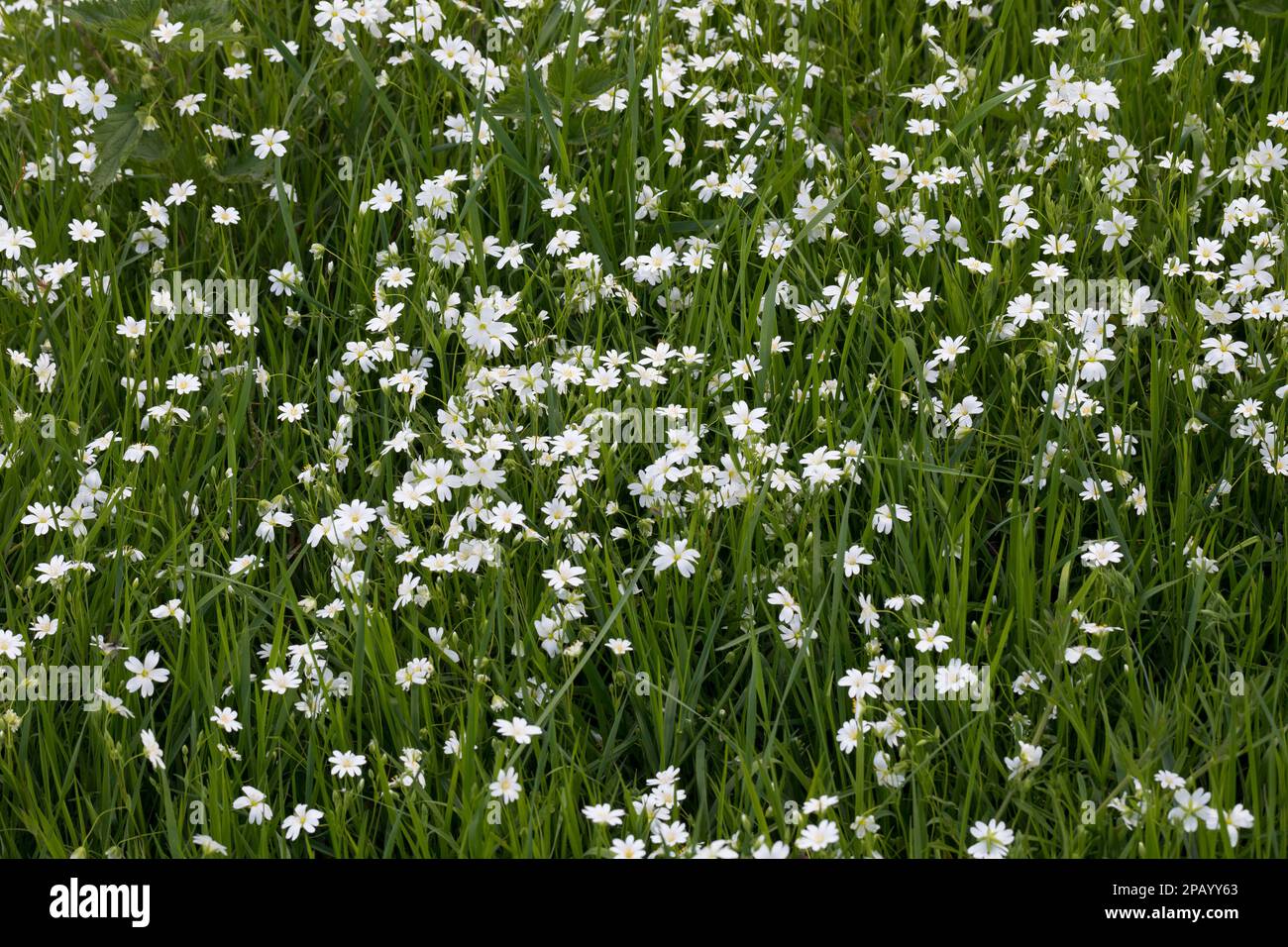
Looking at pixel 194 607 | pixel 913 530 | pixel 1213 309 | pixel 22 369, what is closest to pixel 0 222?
pixel 22 369

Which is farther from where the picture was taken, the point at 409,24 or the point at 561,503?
the point at 409,24

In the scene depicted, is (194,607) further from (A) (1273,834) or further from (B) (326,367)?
(A) (1273,834)

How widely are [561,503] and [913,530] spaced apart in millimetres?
993

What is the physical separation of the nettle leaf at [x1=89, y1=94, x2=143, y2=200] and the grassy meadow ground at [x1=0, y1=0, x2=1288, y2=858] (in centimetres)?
2

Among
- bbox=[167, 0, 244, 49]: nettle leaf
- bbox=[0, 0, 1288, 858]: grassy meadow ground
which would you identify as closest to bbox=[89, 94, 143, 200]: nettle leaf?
bbox=[0, 0, 1288, 858]: grassy meadow ground

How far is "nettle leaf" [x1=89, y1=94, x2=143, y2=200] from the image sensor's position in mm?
4504

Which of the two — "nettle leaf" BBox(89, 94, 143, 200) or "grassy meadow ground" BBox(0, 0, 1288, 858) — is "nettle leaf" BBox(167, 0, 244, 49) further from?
"nettle leaf" BBox(89, 94, 143, 200)

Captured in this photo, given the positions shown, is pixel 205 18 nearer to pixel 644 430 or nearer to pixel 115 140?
pixel 115 140

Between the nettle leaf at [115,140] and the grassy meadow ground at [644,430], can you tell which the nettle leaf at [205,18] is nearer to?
the grassy meadow ground at [644,430]

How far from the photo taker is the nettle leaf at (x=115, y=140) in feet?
14.8

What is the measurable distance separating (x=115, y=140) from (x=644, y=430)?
2.25 metres

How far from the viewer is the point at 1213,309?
4027 millimetres

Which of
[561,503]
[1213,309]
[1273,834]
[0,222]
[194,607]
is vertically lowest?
[1273,834]

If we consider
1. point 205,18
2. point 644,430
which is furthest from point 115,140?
point 644,430
